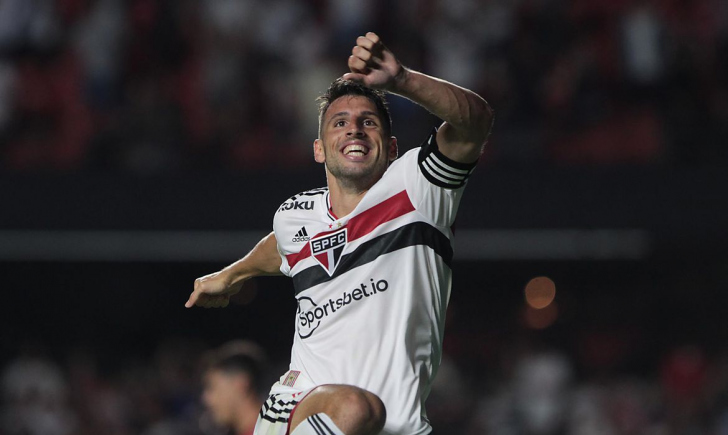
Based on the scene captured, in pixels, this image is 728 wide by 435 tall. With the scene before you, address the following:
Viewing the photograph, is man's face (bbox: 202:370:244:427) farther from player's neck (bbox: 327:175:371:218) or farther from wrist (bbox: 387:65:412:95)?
wrist (bbox: 387:65:412:95)

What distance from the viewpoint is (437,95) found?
413cm

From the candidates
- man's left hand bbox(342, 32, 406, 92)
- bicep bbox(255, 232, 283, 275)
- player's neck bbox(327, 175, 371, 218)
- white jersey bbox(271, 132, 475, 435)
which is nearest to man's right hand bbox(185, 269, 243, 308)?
bicep bbox(255, 232, 283, 275)

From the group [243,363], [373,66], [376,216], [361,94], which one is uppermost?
[361,94]

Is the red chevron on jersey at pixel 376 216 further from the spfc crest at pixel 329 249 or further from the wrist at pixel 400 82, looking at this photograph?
the wrist at pixel 400 82

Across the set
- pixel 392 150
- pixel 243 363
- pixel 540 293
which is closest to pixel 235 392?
pixel 243 363

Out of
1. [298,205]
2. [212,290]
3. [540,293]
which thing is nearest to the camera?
[298,205]

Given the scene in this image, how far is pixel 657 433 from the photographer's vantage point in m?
11.6

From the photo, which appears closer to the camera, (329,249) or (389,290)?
(389,290)

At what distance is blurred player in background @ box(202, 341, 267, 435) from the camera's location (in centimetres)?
673

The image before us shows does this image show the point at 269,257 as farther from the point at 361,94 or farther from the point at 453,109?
the point at 453,109

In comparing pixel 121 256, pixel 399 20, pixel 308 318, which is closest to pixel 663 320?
pixel 399 20

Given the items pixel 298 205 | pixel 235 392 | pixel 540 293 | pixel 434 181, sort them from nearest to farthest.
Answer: pixel 434 181
pixel 298 205
pixel 235 392
pixel 540 293

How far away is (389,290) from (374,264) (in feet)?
0.42

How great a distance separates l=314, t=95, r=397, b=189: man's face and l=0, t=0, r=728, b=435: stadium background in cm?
629
